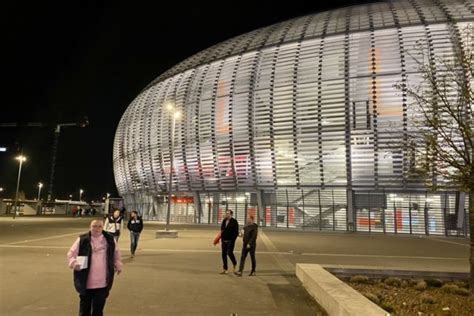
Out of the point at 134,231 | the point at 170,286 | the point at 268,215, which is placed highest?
the point at 268,215

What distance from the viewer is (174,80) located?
150 ft

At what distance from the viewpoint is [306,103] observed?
34.4 meters

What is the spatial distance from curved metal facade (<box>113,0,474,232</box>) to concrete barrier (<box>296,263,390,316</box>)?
912 inches

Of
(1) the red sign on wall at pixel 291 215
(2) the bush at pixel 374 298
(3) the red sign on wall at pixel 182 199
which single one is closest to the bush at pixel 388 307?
(2) the bush at pixel 374 298

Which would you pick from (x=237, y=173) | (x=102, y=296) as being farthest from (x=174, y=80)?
(x=102, y=296)

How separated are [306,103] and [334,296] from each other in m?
29.7

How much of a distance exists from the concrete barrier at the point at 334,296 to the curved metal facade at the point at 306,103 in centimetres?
2316

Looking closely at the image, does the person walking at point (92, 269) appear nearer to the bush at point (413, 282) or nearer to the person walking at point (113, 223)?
the bush at point (413, 282)

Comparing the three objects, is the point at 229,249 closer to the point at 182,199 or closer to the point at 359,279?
the point at 359,279

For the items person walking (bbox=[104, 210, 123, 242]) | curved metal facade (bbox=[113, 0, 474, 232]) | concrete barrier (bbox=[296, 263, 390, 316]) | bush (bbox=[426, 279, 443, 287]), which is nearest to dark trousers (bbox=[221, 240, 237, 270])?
concrete barrier (bbox=[296, 263, 390, 316])

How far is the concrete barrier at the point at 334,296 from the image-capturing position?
4910 millimetres

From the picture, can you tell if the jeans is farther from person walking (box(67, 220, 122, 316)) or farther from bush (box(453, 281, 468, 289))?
bush (box(453, 281, 468, 289))

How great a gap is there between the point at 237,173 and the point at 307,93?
9607mm

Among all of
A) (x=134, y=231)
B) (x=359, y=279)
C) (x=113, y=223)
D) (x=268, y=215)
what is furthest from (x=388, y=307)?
(x=268, y=215)
